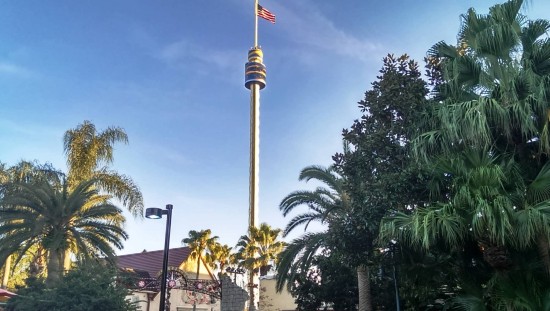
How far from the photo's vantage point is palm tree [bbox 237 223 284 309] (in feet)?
123

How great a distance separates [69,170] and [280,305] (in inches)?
1037

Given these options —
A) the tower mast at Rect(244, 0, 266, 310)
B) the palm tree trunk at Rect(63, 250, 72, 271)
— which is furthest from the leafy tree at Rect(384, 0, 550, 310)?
the tower mast at Rect(244, 0, 266, 310)

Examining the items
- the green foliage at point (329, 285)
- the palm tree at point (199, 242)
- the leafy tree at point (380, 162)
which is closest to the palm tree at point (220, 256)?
the palm tree at point (199, 242)

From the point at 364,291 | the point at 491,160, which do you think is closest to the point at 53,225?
the point at 364,291

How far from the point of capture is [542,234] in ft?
36.3

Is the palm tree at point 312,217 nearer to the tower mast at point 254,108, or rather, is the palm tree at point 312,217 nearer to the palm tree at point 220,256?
the palm tree at point 220,256

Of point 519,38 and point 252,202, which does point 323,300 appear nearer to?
point 519,38

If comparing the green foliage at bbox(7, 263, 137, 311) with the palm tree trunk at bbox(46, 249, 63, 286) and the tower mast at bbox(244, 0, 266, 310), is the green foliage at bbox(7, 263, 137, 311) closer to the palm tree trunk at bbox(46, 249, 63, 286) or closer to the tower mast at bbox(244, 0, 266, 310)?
the palm tree trunk at bbox(46, 249, 63, 286)

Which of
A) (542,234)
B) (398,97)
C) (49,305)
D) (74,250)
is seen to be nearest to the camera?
(542,234)

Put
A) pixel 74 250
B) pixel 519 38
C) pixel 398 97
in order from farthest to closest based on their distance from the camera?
pixel 74 250
pixel 398 97
pixel 519 38

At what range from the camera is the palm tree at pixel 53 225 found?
62.4ft

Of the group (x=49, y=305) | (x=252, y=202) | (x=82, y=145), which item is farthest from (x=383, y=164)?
(x=252, y=202)

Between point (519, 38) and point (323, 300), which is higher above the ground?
point (519, 38)

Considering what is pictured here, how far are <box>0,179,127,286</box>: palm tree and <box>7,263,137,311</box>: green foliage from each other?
2.50m
